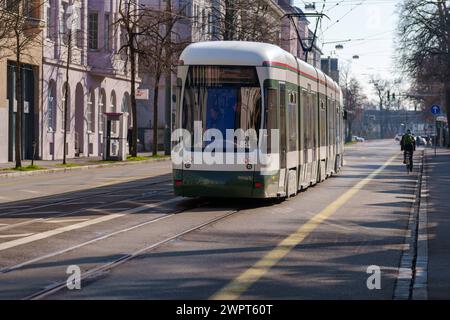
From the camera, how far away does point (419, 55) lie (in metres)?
68.9

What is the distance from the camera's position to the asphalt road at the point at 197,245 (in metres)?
10.6

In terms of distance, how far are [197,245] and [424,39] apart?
57.4 metres

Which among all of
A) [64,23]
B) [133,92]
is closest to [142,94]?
[133,92]

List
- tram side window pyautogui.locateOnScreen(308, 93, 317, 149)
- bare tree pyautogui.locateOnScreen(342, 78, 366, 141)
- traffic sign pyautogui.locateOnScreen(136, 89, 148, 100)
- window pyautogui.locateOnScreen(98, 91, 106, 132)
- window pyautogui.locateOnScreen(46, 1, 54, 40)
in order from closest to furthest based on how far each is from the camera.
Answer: tram side window pyautogui.locateOnScreen(308, 93, 317, 149) < window pyautogui.locateOnScreen(46, 1, 54, 40) < window pyautogui.locateOnScreen(98, 91, 106, 132) < traffic sign pyautogui.locateOnScreen(136, 89, 148, 100) < bare tree pyautogui.locateOnScreen(342, 78, 366, 141)

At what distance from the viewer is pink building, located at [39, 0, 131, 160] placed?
5184 cm

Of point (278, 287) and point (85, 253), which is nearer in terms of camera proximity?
point (278, 287)

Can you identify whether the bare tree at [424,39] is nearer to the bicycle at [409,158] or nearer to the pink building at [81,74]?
the pink building at [81,74]

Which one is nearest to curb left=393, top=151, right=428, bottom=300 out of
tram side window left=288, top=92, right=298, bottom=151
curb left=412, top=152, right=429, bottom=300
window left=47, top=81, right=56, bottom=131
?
curb left=412, top=152, right=429, bottom=300

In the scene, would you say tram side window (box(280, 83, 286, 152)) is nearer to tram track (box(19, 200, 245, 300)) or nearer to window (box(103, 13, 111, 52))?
tram track (box(19, 200, 245, 300))

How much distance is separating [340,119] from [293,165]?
596 inches

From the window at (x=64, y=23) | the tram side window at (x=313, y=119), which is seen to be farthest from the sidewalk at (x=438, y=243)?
the window at (x=64, y=23)

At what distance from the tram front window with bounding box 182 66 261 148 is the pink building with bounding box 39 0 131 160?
29369 mm
